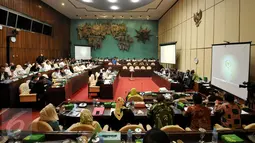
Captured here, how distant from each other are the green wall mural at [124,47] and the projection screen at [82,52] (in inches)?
39.6

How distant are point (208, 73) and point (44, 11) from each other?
11.3 meters

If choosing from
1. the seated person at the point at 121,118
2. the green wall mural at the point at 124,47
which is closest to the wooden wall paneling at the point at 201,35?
the seated person at the point at 121,118

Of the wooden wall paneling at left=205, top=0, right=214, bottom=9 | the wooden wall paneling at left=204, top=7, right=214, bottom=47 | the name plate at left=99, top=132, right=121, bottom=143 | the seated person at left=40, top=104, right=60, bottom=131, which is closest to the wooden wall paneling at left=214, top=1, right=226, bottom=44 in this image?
the wooden wall paneling at left=204, top=7, right=214, bottom=47

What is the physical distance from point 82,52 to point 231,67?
48.5 ft

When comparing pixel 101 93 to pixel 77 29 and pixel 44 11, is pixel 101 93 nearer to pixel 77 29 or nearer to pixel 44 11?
pixel 44 11

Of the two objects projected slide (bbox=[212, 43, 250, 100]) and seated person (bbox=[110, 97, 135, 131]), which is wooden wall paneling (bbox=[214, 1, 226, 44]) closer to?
projected slide (bbox=[212, 43, 250, 100])

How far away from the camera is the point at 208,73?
7695 millimetres

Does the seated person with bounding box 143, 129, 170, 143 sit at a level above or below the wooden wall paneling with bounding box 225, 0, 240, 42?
below

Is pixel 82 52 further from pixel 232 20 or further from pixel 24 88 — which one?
pixel 232 20

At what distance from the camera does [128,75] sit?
15531 millimetres

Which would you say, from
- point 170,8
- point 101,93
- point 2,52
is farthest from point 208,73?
point 2,52

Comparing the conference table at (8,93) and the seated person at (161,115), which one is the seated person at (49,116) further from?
the conference table at (8,93)

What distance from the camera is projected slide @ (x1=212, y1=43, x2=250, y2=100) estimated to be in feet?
15.5

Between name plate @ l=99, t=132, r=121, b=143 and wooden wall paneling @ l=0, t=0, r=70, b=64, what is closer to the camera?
name plate @ l=99, t=132, r=121, b=143
